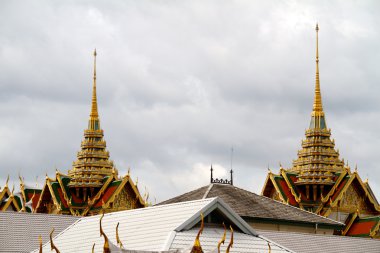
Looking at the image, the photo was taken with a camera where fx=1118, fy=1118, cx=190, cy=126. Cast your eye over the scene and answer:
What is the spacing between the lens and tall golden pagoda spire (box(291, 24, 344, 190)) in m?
65.1

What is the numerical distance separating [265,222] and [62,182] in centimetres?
2335

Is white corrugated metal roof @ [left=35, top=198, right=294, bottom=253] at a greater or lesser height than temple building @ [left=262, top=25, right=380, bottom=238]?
lesser

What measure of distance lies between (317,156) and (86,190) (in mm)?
14036

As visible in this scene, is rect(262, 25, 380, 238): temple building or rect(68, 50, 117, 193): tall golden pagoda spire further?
rect(68, 50, 117, 193): tall golden pagoda spire

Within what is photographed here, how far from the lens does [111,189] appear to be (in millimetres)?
66938

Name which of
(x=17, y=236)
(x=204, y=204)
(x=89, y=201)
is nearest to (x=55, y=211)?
(x=89, y=201)

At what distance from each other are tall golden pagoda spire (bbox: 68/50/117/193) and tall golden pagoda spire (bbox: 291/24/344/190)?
11.4 m

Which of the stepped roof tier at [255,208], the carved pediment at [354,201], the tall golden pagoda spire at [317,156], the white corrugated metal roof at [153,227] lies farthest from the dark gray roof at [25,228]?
the tall golden pagoda spire at [317,156]

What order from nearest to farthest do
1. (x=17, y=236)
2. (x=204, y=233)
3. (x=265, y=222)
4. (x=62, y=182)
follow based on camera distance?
(x=204, y=233)
(x=17, y=236)
(x=265, y=222)
(x=62, y=182)

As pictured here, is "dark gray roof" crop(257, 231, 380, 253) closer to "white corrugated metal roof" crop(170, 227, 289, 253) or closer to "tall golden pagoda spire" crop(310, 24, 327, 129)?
"white corrugated metal roof" crop(170, 227, 289, 253)

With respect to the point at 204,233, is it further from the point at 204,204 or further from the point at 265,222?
the point at 265,222

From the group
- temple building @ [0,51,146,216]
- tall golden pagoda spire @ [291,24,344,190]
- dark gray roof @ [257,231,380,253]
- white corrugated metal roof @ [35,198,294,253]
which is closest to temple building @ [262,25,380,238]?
tall golden pagoda spire @ [291,24,344,190]

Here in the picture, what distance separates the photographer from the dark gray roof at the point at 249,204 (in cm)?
4669

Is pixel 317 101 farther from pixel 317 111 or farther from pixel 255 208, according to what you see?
pixel 255 208
